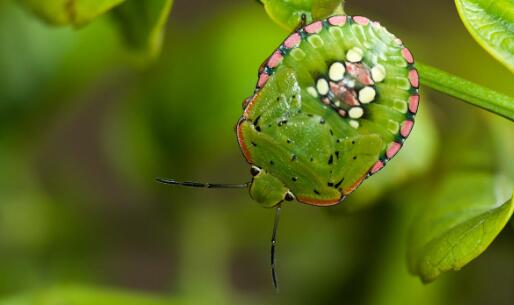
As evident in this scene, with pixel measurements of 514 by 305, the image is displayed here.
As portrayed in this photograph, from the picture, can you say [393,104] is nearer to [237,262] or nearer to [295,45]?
[295,45]

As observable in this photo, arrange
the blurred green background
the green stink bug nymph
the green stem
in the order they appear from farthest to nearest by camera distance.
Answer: the blurred green background → the green stink bug nymph → the green stem

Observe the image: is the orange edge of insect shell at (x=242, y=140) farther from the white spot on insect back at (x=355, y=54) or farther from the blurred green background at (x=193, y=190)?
the blurred green background at (x=193, y=190)

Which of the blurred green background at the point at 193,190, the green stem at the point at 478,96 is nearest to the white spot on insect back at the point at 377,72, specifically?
the green stem at the point at 478,96

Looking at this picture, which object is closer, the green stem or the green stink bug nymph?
the green stem

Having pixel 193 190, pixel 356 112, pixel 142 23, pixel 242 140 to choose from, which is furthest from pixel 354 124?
pixel 193 190

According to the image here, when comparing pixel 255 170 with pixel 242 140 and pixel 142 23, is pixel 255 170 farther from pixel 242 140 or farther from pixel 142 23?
pixel 142 23

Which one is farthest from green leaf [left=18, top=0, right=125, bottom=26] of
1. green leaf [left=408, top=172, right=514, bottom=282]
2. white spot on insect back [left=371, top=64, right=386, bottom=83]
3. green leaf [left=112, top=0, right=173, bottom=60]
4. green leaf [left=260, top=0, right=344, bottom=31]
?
green leaf [left=408, top=172, right=514, bottom=282]

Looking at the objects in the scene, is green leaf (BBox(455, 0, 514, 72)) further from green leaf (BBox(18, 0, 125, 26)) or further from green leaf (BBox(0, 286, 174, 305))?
green leaf (BBox(0, 286, 174, 305))

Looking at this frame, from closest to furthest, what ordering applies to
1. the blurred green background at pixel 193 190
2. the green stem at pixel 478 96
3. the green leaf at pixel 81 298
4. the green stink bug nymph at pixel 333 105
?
the green stem at pixel 478 96
the green stink bug nymph at pixel 333 105
the green leaf at pixel 81 298
the blurred green background at pixel 193 190
